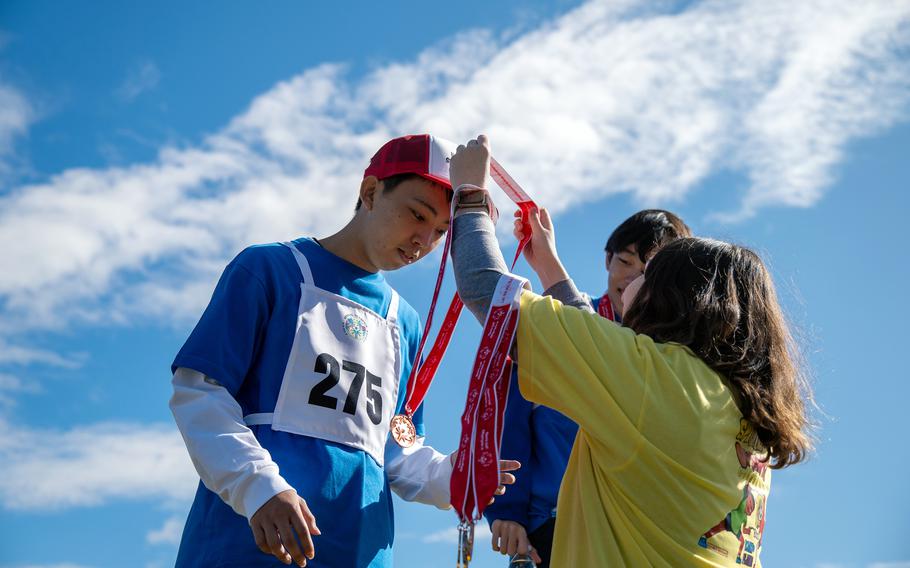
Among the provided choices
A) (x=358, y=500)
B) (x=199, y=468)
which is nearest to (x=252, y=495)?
(x=199, y=468)

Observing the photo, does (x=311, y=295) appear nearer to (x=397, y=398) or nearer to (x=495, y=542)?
(x=397, y=398)

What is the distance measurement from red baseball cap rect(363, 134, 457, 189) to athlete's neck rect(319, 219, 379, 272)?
26cm

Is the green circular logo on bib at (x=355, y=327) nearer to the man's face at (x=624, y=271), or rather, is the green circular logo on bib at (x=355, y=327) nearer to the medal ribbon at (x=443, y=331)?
the medal ribbon at (x=443, y=331)

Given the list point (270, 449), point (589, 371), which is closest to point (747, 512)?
point (589, 371)

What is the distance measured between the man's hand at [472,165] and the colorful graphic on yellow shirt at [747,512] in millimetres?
987

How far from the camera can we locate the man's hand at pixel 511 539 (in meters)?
3.51

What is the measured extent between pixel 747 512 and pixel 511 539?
1.36m

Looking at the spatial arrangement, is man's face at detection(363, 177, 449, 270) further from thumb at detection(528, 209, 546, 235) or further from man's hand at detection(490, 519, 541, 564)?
man's hand at detection(490, 519, 541, 564)

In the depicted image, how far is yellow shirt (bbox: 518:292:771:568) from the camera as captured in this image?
7.28 ft

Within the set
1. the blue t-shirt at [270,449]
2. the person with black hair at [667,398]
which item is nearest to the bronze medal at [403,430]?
the blue t-shirt at [270,449]

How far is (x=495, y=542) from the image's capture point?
3.63 meters

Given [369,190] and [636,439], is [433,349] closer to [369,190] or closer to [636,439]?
[369,190]

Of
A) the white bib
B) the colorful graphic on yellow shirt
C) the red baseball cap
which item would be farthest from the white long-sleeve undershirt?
the colorful graphic on yellow shirt

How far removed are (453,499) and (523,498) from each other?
139 centimetres
